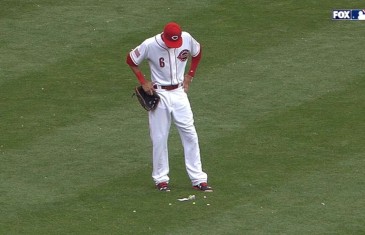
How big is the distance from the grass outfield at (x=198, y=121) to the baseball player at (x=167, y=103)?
24cm

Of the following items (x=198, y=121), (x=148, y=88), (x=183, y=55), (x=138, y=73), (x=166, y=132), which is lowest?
(x=198, y=121)

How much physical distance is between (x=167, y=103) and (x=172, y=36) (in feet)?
2.47

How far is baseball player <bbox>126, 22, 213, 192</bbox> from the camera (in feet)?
43.9

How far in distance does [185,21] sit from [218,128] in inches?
159

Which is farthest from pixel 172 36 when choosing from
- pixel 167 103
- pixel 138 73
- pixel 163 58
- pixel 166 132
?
pixel 166 132

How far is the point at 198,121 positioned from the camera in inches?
623

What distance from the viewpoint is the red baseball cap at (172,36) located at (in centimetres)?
1320

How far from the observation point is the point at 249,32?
1877 cm

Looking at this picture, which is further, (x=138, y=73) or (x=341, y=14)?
(x=341, y=14)

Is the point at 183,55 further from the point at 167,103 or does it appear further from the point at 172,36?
the point at 167,103

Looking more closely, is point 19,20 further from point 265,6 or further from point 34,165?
point 34,165

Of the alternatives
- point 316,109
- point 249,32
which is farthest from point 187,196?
point 249,32

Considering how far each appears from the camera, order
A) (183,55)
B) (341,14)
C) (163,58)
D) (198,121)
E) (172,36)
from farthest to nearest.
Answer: (341,14) → (198,121) → (183,55) → (163,58) → (172,36)

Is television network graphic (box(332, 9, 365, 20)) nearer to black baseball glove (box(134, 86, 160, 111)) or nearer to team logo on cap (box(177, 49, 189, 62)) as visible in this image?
team logo on cap (box(177, 49, 189, 62))
